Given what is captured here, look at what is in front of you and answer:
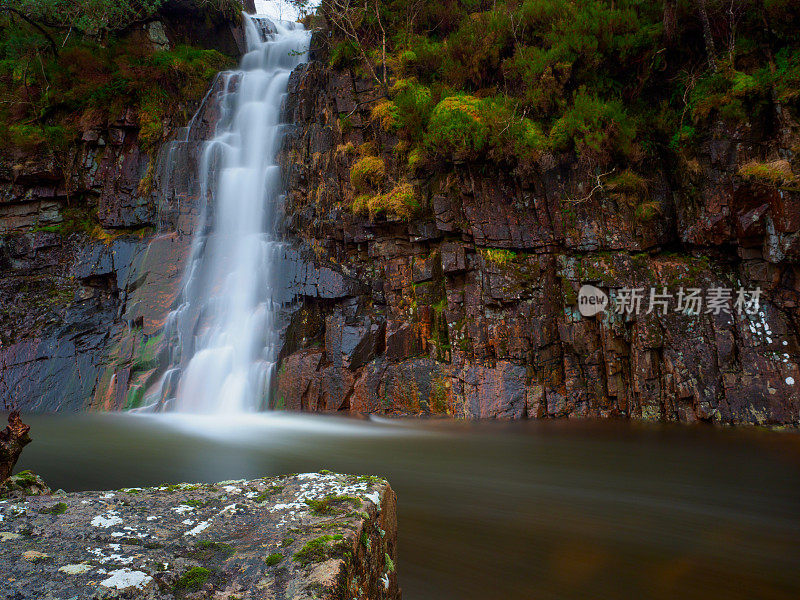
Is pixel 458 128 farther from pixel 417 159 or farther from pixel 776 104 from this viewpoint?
pixel 776 104

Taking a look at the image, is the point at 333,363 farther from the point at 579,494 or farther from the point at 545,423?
the point at 579,494

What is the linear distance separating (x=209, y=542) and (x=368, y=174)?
11.6 meters

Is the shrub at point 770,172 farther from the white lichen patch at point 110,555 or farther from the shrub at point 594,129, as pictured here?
the white lichen patch at point 110,555

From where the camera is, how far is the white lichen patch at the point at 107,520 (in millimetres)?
1688

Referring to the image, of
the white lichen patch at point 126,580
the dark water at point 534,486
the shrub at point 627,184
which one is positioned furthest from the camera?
the shrub at point 627,184

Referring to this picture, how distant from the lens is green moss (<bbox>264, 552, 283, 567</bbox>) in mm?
1432

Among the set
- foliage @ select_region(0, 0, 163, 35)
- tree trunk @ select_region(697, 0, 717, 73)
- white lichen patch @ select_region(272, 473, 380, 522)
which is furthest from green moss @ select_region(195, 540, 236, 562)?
foliage @ select_region(0, 0, 163, 35)

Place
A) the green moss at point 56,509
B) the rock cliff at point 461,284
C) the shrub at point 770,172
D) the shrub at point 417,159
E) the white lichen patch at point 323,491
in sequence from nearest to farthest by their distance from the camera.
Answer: the green moss at point 56,509
the white lichen patch at point 323,491
the shrub at point 770,172
the rock cliff at point 461,284
the shrub at point 417,159

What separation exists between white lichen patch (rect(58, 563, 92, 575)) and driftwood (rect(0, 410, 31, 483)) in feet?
9.31

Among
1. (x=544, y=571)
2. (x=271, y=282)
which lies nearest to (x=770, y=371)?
(x=544, y=571)

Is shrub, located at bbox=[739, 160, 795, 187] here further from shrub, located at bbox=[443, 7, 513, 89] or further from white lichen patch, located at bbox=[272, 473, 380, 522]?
white lichen patch, located at bbox=[272, 473, 380, 522]

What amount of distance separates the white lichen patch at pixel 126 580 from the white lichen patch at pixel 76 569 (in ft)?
0.26

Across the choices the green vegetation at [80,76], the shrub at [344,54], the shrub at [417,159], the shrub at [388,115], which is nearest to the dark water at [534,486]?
the shrub at [417,159]

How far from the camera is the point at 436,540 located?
3.86 meters
